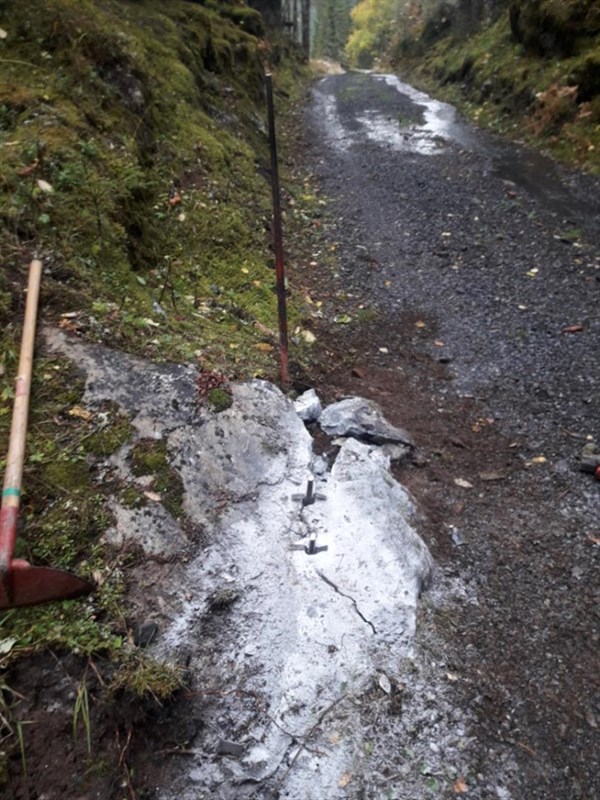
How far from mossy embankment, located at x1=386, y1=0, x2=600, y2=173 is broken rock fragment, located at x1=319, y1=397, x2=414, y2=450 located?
8.14m

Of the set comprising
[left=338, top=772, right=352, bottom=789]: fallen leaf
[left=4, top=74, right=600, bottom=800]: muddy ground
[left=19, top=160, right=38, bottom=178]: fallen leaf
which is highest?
[left=19, top=160, right=38, bottom=178]: fallen leaf

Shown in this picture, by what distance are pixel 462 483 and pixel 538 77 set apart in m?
12.9

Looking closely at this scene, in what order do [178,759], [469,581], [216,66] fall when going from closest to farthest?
[178,759]
[469,581]
[216,66]

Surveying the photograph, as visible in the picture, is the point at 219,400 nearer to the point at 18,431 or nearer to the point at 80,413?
the point at 80,413

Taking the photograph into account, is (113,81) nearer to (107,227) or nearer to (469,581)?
(107,227)

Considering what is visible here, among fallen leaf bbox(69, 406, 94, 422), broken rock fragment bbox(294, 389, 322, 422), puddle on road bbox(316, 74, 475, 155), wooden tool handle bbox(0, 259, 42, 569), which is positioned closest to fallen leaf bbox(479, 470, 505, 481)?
broken rock fragment bbox(294, 389, 322, 422)

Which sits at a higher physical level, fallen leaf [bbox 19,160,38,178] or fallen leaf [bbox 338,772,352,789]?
fallen leaf [bbox 19,160,38,178]

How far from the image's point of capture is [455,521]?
3.61 metres

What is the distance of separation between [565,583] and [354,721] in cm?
160

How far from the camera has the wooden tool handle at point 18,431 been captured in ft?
7.38

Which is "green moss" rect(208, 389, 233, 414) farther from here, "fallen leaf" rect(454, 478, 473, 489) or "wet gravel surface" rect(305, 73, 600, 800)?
"fallen leaf" rect(454, 478, 473, 489)

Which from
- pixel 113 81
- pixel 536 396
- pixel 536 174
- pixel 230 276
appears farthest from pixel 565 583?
pixel 536 174

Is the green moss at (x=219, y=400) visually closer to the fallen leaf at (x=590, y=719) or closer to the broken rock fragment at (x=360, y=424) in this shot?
the broken rock fragment at (x=360, y=424)

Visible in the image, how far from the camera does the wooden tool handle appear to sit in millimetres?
2250
